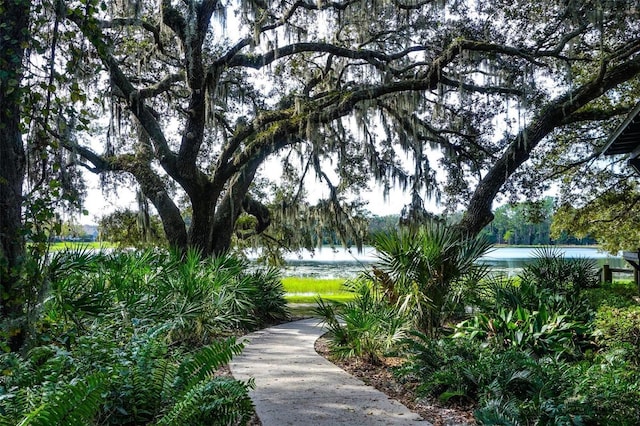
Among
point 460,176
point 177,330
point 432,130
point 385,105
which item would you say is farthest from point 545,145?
point 177,330

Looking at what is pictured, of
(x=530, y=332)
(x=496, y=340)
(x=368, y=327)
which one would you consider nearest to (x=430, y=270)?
(x=368, y=327)

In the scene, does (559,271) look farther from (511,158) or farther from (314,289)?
(314,289)

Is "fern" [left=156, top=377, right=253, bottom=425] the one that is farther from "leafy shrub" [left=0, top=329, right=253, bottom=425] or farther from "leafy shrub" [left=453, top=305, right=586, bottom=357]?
"leafy shrub" [left=453, top=305, right=586, bottom=357]

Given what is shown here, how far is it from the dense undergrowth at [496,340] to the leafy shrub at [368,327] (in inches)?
0.6

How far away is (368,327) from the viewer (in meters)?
7.03

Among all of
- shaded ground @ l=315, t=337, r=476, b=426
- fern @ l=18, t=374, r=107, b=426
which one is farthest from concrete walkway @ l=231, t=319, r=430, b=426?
fern @ l=18, t=374, r=107, b=426

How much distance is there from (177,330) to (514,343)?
4659mm

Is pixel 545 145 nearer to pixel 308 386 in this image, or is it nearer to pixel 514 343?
pixel 514 343

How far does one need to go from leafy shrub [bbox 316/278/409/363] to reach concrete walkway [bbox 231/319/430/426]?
45 centimetres

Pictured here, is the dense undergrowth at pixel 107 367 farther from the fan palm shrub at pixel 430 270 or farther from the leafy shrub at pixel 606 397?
the fan palm shrub at pixel 430 270

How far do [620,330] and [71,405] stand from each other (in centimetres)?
568

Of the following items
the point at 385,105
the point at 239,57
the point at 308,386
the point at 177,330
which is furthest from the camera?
the point at 385,105

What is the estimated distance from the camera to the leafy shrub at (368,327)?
6918mm

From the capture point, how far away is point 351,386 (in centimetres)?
559
